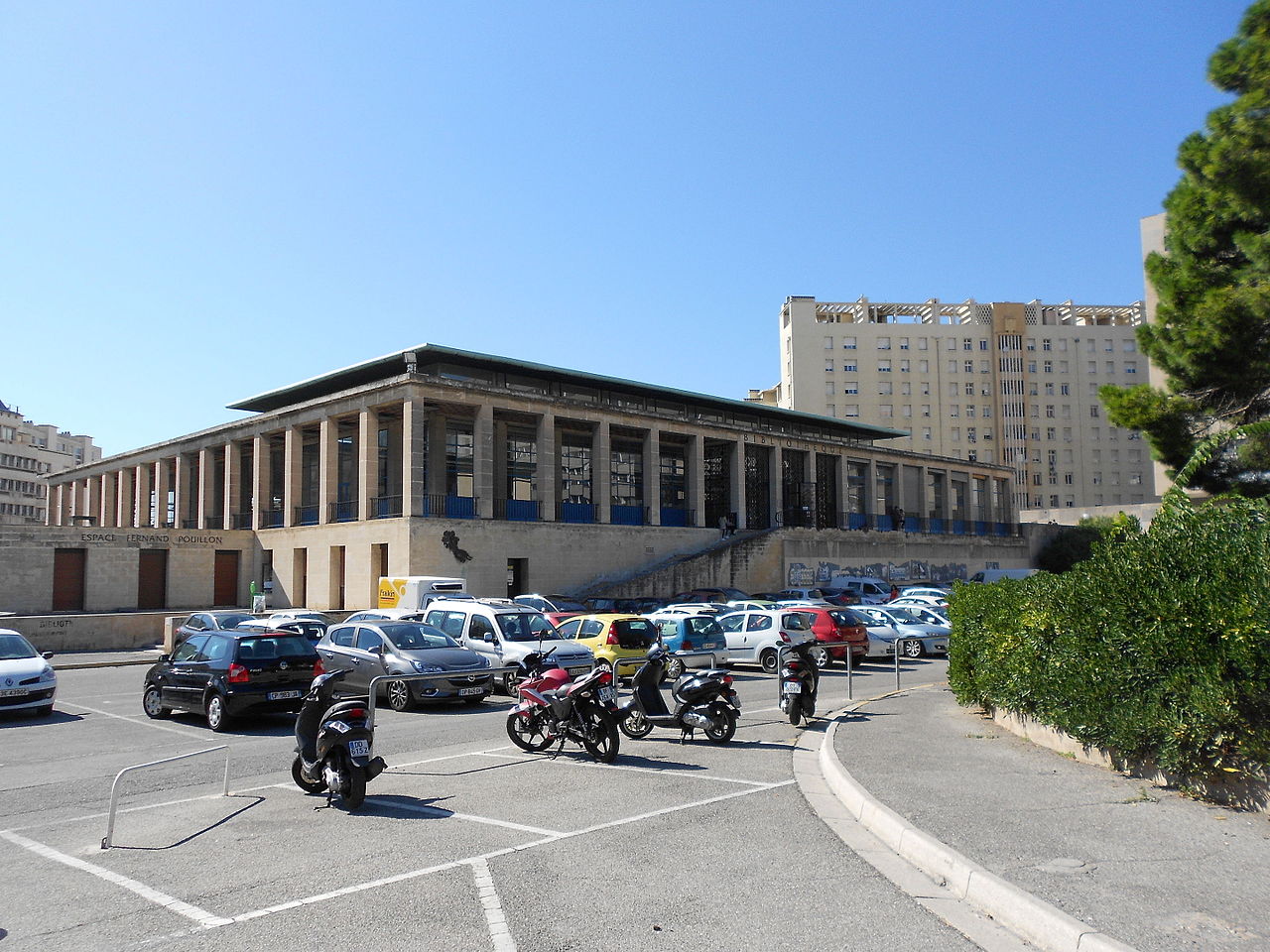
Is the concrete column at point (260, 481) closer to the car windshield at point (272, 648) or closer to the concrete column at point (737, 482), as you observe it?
the concrete column at point (737, 482)

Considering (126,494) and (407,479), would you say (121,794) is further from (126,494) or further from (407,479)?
(126,494)

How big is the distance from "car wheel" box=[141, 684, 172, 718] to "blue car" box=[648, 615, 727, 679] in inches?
385

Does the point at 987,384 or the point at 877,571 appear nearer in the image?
the point at 877,571

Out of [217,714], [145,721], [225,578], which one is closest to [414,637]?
[217,714]

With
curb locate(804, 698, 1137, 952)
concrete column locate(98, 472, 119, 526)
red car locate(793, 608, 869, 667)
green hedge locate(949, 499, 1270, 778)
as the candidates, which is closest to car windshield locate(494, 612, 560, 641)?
red car locate(793, 608, 869, 667)

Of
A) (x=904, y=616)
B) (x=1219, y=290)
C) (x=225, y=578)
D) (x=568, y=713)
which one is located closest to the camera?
(x=568, y=713)

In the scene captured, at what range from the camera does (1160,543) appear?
8734 millimetres

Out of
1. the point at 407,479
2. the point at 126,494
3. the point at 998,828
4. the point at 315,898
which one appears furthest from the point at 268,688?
the point at 126,494

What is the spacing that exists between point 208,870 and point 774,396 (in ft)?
342

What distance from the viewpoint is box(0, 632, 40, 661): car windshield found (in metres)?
16.0

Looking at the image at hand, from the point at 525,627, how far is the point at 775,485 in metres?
36.6

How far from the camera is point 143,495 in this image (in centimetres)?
5788

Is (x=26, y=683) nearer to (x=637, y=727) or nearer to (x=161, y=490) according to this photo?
(x=637, y=727)

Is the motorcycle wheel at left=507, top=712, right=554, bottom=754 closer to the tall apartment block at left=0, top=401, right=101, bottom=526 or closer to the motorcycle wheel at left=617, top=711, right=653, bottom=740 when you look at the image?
the motorcycle wheel at left=617, top=711, right=653, bottom=740
